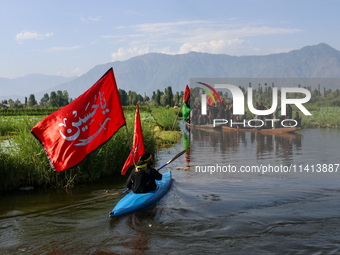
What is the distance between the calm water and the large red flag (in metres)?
1.58

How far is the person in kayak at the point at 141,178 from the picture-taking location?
8.74m

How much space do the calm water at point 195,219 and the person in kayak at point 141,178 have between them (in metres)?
0.66

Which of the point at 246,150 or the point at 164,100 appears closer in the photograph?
the point at 246,150

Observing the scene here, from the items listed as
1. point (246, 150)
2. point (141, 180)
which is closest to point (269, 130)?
point (246, 150)

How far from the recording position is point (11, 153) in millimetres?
10828

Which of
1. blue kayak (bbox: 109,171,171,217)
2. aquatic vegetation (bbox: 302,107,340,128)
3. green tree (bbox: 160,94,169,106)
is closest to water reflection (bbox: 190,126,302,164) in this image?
blue kayak (bbox: 109,171,171,217)

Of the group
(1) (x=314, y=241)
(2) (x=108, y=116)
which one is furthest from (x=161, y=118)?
(1) (x=314, y=241)

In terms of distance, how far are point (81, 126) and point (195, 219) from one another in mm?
3307

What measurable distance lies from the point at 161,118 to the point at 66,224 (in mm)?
20049

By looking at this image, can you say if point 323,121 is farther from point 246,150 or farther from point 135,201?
point 135,201

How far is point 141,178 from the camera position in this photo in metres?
8.80

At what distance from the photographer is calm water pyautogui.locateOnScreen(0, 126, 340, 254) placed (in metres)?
6.47

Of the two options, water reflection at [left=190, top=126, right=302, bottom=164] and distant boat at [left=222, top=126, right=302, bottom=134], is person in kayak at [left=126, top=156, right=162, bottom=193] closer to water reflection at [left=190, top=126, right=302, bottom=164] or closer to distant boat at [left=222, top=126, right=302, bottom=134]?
water reflection at [left=190, top=126, right=302, bottom=164]

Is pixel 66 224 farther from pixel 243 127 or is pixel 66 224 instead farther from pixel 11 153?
pixel 243 127
